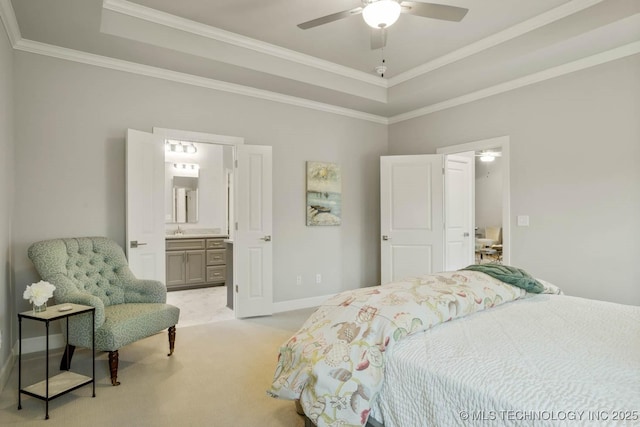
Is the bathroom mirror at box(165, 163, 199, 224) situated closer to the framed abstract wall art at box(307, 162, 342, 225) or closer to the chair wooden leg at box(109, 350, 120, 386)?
the framed abstract wall art at box(307, 162, 342, 225)

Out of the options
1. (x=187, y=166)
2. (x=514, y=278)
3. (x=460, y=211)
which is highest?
(x=187, y=166)

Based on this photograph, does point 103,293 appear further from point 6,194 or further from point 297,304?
point 297,304

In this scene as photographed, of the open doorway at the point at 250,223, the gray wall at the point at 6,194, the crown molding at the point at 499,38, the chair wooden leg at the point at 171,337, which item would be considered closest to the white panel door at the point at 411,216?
the crown molding at the point at 499,38

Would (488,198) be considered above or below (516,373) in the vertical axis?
above

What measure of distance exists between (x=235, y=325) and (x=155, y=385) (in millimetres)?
1444

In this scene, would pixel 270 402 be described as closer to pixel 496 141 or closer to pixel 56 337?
pixel 56 337

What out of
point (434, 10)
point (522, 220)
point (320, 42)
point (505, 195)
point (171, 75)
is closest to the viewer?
point (434, 10)

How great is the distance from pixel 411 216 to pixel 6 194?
416 cm

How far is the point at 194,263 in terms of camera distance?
6.05 meters

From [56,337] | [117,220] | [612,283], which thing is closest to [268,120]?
[117,220]

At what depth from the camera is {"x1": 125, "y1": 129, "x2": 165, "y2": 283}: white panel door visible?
3.52 metres

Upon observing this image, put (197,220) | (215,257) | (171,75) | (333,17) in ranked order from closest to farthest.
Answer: (333,17) < (171,75) < (215,257) < (197,220)

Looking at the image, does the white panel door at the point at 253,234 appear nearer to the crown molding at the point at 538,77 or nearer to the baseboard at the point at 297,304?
the baseboard at the point at 297,304

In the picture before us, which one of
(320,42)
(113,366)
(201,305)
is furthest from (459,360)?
(201,305)
